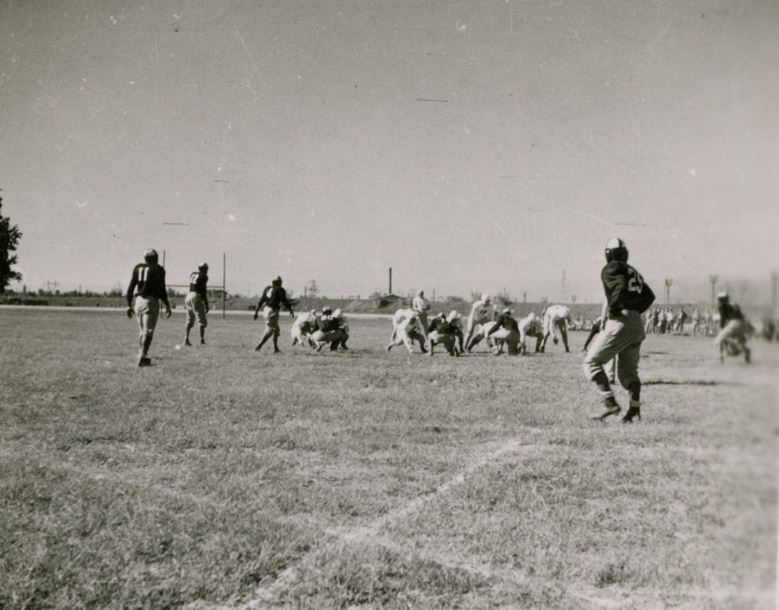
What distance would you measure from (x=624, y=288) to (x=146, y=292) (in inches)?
334

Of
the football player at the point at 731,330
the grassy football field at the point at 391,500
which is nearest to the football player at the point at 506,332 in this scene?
the grassy football field at the point at 391,500

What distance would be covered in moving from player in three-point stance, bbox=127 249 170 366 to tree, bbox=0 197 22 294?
1.85 meters

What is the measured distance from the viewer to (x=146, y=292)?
1106cm

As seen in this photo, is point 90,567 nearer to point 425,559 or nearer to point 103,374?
point 425,559

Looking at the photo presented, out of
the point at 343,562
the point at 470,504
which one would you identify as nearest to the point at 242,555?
the point at 343,562

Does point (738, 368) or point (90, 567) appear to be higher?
point (738, 368)

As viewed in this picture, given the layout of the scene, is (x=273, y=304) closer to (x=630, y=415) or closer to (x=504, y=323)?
(x=504, y=323)

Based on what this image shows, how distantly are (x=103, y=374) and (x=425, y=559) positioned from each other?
328 inches

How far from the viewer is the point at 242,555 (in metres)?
3.18

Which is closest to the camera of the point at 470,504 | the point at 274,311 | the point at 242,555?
the point at 242,555

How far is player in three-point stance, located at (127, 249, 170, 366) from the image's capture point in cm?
1102

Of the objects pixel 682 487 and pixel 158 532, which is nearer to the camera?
pixel 158 532

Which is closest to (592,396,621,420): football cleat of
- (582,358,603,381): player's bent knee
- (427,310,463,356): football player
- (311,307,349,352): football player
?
(582,358,603,381): player's bent knee

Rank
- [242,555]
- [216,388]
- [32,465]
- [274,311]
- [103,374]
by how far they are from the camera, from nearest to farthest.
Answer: [242,555]
[32,465]
[216,388]
[103,374]
[274,311]
